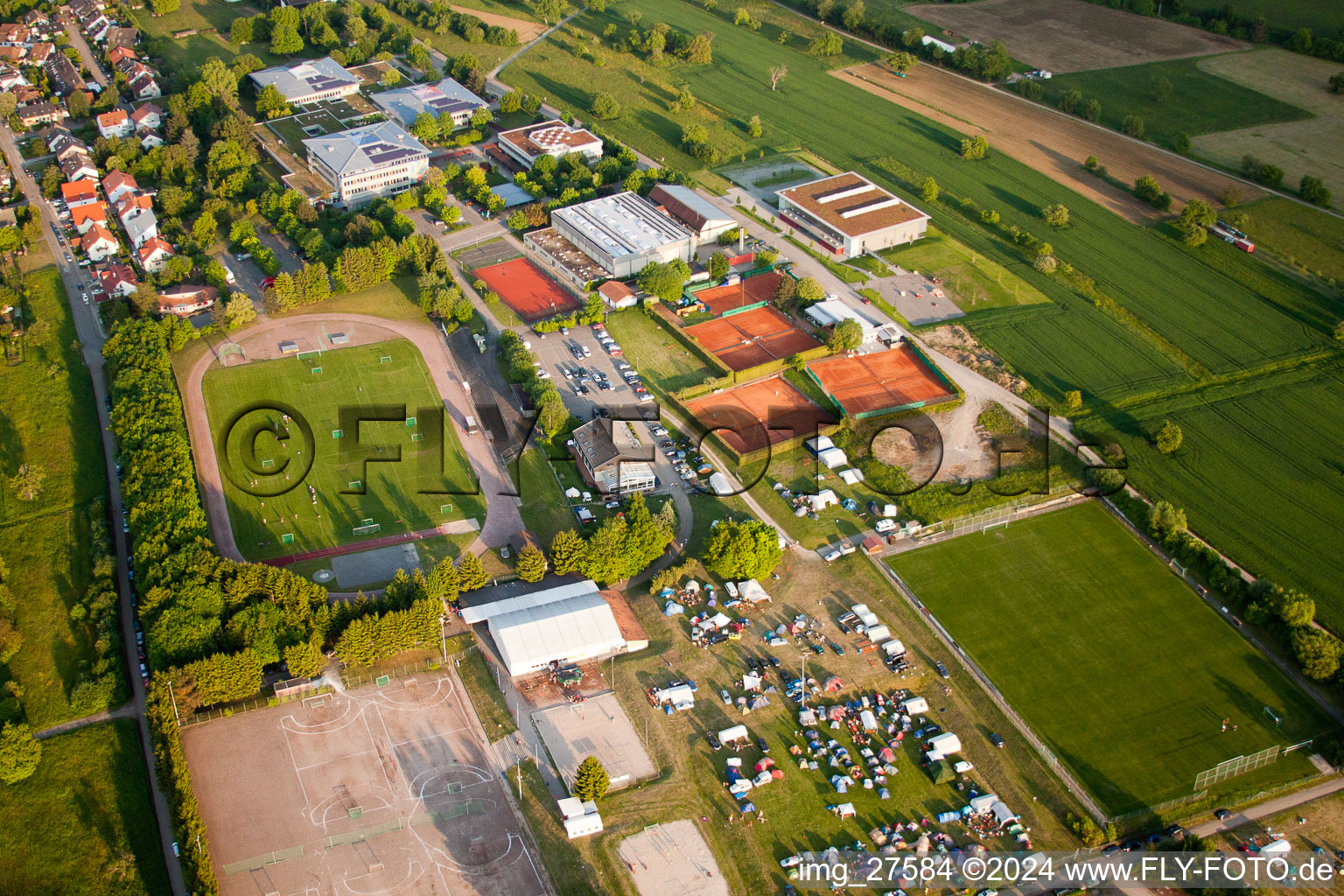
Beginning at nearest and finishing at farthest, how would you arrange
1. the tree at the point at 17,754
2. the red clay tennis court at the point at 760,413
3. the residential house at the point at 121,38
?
the tree at the point at 17,754
the red clay tennis court at the point at 760,413
the residential house at the point at 121,38

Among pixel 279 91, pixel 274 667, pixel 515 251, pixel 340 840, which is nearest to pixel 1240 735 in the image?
pixel 340 840

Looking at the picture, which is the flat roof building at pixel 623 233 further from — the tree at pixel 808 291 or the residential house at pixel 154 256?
the residential house at pixel 154 256

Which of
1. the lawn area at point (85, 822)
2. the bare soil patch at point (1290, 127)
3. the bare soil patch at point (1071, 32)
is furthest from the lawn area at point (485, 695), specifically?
the bare soil patch at point (1071, 32)

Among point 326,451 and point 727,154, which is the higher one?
point 727,154

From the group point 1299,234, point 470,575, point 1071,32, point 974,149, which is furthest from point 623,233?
point 1071,32

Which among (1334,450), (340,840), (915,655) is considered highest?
(1334,450)

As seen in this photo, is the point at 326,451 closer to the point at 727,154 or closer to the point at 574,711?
the point at 574,711
